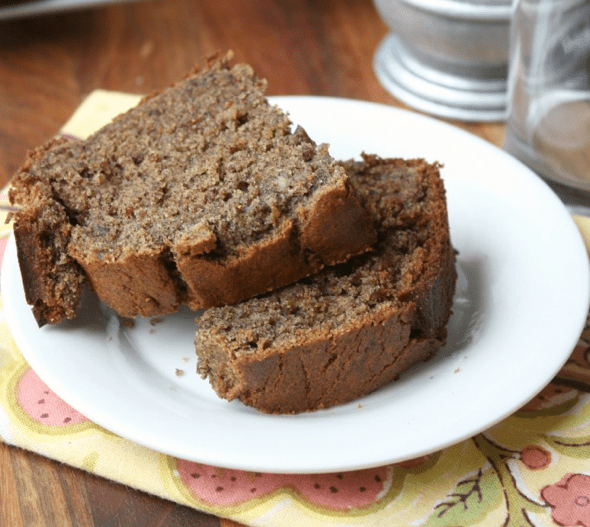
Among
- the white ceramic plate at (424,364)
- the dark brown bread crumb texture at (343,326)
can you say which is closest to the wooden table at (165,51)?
the white ceramic plate at (424,364)

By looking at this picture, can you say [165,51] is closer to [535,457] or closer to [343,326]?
[343,326]

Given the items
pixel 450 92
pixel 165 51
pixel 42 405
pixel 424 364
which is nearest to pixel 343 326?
pixel 424 364

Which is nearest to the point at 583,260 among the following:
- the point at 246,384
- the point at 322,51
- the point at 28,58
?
the point at 246,384

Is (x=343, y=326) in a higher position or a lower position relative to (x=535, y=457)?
higher

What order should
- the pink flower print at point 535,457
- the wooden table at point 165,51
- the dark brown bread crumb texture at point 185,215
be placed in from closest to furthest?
the pink flower print at point 535,457 < the dark brown bread crumb texture at point 185,215 < the wooden table at point 165,51

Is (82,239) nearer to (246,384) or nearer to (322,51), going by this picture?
(246,384)

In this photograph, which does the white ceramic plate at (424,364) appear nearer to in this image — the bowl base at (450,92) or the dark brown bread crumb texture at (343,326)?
the dark brown bread crumb texture at (343,326)
